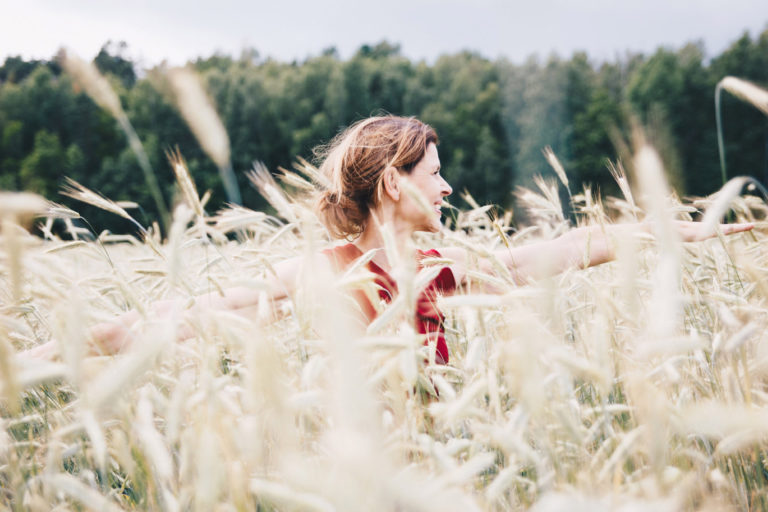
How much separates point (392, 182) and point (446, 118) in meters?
26.6

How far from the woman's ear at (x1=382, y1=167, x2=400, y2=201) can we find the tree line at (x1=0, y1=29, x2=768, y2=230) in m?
23.2

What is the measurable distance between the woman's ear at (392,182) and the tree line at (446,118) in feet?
76.1

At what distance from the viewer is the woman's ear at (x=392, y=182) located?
1.88m

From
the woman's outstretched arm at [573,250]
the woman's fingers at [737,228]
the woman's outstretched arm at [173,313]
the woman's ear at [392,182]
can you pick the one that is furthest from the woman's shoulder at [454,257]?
the woman's fingers at [737,228]

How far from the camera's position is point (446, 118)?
89.6 ft

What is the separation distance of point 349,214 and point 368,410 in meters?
1.64

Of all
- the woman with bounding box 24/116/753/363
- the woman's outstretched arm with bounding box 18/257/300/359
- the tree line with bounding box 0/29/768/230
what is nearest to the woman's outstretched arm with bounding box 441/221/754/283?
the woman with bounding box 24/116/753/363

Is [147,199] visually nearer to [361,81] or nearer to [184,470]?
[361,81]

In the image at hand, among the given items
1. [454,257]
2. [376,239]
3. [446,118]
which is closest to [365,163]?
[376,239]

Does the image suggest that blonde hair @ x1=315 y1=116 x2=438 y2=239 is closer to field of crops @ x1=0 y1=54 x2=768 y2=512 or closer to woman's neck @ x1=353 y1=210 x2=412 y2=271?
woman's neck @ x1=353 y1=210 x2=412 y2=271

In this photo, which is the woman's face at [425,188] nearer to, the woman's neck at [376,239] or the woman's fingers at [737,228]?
the woman's neck at [376,239]

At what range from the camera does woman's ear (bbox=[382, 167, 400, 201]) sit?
188cm

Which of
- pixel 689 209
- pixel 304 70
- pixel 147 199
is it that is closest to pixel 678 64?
pixel 304 70

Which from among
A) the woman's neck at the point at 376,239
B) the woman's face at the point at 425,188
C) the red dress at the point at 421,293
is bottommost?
the red dress at the point at 421,293
